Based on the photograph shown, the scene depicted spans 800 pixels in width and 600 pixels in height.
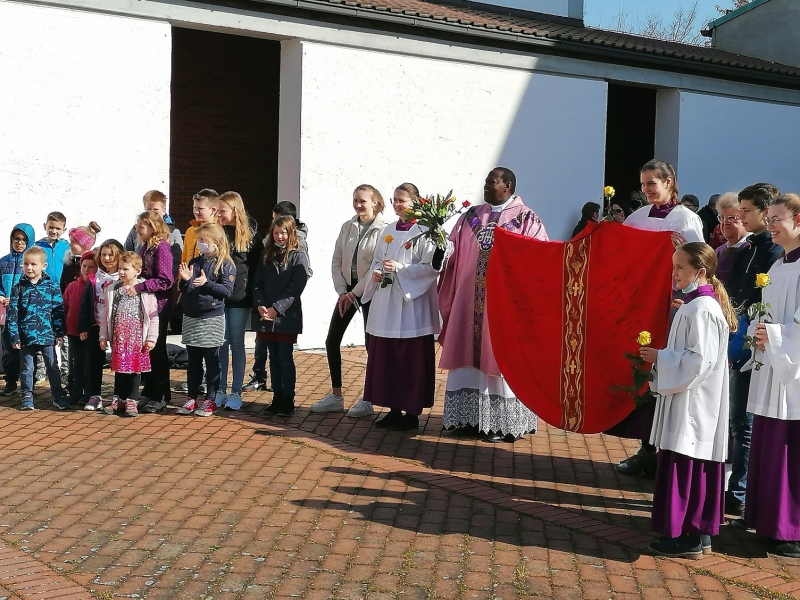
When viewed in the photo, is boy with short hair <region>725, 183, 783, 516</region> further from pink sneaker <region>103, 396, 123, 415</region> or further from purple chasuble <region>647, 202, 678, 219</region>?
pink sneaker <region>103, 396, 123, 415</region>

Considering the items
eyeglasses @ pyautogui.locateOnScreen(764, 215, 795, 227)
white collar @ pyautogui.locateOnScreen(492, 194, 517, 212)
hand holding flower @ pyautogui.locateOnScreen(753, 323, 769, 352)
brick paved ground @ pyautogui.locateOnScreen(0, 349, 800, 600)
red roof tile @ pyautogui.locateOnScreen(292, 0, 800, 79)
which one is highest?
red roof tile @ pyautogui.locateOnScreen(292, 0, 800, 79)

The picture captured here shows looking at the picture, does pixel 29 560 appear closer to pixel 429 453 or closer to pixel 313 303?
pixel 429 453

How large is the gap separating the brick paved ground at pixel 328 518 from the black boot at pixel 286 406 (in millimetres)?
280

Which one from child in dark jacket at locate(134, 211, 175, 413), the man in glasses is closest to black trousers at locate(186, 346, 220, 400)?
child in dark jacket at locate(134, 211, 175, 413)

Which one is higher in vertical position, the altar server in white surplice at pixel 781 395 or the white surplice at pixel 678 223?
the white surplice at pixel 678 223

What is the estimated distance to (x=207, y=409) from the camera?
929 centimetres

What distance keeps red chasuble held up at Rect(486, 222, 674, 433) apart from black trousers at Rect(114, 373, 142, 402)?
3.26 metres

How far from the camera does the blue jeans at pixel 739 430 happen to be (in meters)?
6.80

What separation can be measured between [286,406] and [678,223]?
12.6ft

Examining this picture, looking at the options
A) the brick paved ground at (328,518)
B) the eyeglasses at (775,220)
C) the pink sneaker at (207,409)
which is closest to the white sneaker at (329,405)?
the brick paved ground at (328,518)

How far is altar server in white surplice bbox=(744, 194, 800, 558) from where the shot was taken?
231 inches

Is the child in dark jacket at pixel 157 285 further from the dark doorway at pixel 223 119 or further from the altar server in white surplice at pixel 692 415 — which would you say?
the dark doorway at pixel 223 119

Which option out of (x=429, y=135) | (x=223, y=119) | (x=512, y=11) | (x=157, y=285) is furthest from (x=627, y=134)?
(x=157, y=285)

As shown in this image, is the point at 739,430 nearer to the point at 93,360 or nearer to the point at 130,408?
the point at 130,408
